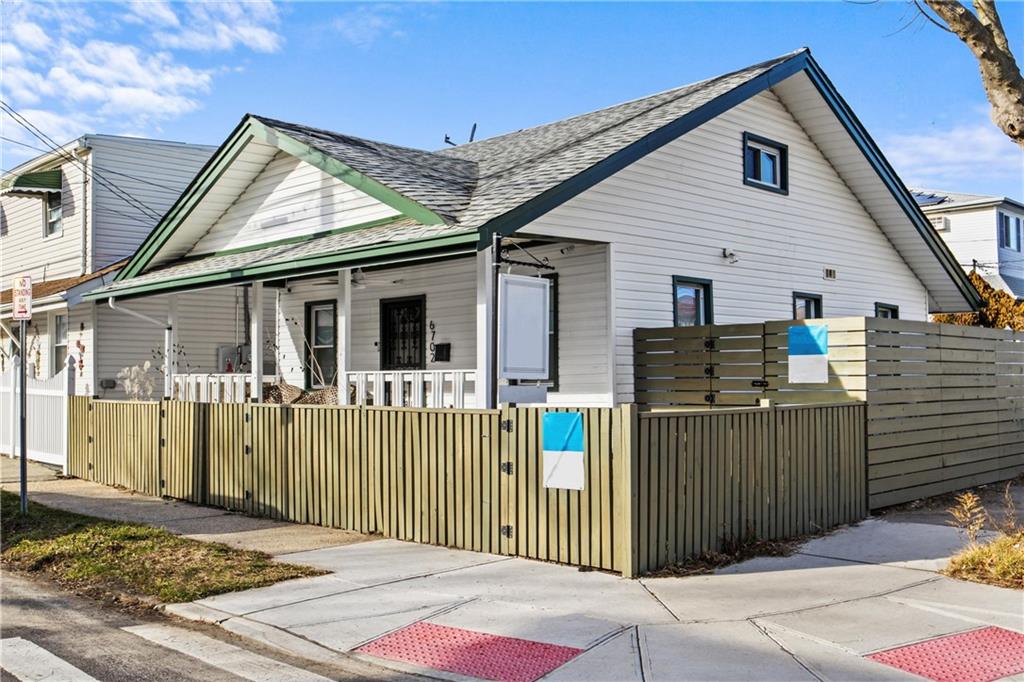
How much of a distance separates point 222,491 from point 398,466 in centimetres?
378

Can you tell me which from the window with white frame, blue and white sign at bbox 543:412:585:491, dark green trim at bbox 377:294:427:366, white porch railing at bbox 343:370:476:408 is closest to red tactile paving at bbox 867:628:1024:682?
blue and white sign at bbox 543:412:585:491

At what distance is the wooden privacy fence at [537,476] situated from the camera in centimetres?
816

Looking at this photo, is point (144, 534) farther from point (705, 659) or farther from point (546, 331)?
point (705, 659)

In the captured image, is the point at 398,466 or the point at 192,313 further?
the point at 192,313

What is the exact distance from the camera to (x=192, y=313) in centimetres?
1995

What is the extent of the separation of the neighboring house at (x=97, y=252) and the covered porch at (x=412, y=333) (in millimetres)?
663

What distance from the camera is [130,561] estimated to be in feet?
29.5

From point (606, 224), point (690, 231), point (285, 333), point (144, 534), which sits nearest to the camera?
point (144, 534)

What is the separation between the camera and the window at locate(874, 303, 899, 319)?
A: 1759 centimetres

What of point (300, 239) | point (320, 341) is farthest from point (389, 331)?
point (300, 239)

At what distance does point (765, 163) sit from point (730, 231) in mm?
1711

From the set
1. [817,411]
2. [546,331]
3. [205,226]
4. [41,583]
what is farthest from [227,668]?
[205,226]

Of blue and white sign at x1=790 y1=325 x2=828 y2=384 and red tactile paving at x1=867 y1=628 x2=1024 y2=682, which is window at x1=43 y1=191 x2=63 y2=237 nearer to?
blue and white sign at x1=790 y1=325 x2=828 y2=384

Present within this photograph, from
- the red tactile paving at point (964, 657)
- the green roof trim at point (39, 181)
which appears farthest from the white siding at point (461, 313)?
the green roof trim at point (39, 181)
